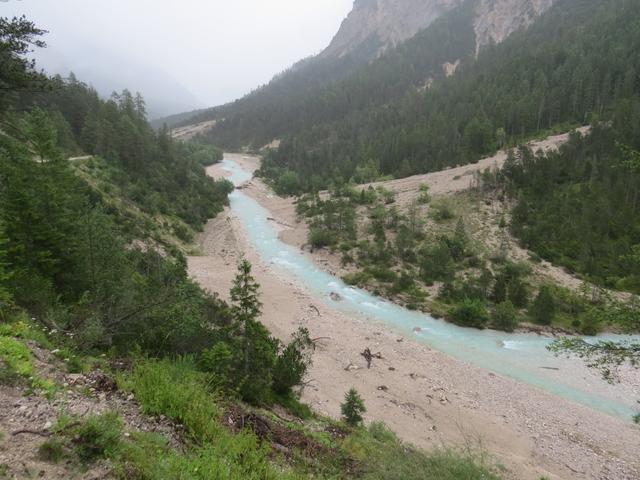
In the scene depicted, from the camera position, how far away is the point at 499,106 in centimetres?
8300

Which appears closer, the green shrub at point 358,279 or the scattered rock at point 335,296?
the scattered rock at point 335,296

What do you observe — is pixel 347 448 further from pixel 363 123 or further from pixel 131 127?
pixel 363 123

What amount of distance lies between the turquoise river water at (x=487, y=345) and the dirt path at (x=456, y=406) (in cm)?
109

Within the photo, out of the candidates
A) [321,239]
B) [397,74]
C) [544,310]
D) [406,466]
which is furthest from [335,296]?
[397,74]

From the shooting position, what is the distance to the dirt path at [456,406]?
1633 cm

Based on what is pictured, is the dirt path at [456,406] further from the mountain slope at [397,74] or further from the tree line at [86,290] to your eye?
the mountain slope at [397,74]

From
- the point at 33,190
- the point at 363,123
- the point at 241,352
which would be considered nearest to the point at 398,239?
the point at 241,352

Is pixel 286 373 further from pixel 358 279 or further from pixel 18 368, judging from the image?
pixel 358 279

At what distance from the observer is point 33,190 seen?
14430 mm

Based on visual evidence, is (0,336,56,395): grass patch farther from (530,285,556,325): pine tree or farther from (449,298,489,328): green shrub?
(530,285,556,325): pine tree

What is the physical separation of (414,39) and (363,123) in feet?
293

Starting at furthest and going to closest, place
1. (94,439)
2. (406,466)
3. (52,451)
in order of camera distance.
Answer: (406,466), (94,439), (52,451)

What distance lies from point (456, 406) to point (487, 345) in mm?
9647

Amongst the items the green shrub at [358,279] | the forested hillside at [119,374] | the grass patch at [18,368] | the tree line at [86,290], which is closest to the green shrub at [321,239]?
the green shrub at [358,279]
